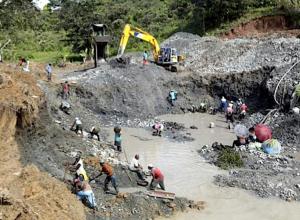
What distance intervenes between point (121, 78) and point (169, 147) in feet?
29.3

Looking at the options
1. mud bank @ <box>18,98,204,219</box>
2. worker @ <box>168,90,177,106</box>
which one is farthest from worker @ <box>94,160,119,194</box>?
worker @ <box>168,90,177,106</box>

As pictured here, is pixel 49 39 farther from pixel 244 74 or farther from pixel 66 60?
pixel 244 74

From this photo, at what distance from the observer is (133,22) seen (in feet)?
207

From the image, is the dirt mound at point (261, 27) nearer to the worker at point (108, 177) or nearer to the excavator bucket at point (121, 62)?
the excavator bucket at point (121, 62)

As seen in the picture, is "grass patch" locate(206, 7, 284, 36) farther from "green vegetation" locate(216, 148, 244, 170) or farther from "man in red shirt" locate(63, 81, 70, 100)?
"green vegetation" locate(216, 148, 244, 170)

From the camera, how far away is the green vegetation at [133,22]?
45688 mm

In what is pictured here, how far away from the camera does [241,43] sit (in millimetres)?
38406

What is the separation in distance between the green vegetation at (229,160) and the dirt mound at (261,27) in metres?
20.6

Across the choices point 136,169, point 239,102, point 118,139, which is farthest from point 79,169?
point 239,102

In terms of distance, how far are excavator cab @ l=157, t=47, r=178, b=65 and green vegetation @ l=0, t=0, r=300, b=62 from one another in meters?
9.67

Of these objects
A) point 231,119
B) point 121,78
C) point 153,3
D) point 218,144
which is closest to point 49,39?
point 153,3

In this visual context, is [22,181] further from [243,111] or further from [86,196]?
[243,111]

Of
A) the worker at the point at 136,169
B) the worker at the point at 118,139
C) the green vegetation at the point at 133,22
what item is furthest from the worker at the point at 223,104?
the worker at the point at 136,169

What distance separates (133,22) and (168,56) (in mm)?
27559
